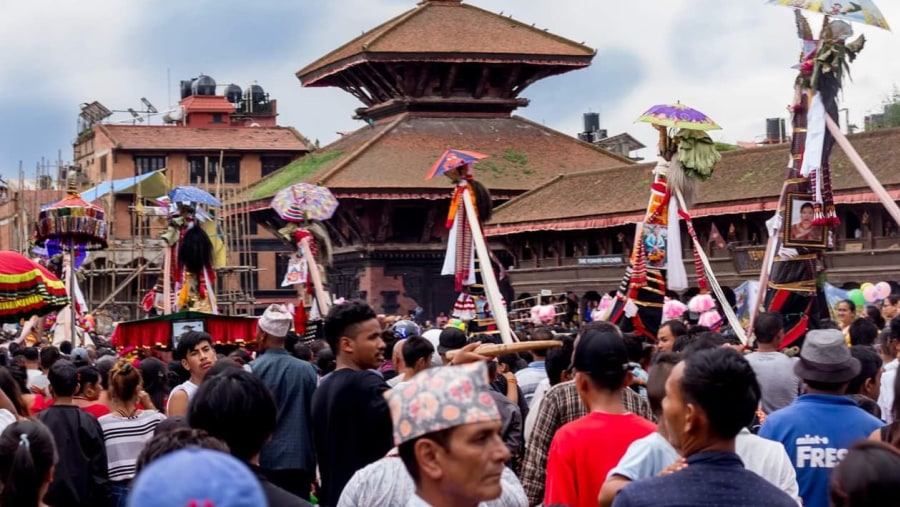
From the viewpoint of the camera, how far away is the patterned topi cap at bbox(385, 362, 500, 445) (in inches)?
168

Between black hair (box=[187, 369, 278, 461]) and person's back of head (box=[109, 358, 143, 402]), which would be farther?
person's back of head (box=[109, 358, 143, 402])

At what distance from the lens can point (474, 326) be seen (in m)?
20.1

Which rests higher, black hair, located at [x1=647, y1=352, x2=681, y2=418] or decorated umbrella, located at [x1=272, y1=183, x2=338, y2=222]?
decorated umbrella, located at [x1=272, y1=183, x2=338, y2=222]

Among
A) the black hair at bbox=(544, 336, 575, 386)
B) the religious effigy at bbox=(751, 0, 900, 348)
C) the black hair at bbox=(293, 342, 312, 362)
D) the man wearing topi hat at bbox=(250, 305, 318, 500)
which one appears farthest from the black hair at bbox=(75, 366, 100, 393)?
the religious effigy at bbox=(751, 0, 900, 348)

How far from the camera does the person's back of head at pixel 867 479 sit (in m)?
3.86

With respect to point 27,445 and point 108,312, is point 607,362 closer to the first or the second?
point 27,445

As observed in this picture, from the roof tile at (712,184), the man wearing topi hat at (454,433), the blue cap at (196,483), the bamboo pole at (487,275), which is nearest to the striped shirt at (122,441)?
the man wearing topi hat at (454,433)

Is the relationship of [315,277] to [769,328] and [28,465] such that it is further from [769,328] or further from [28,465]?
[28,465]

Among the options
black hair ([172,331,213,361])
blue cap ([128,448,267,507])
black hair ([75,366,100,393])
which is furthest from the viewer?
black hair ([172,331,213,361])

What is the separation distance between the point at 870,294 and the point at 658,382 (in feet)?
54.4

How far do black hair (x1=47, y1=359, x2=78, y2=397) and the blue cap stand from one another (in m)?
5.67

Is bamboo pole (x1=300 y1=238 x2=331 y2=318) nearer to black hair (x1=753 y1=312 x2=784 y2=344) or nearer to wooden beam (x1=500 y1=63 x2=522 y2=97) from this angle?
black hair (x1=753 y1=312 x2=784 y2=344)

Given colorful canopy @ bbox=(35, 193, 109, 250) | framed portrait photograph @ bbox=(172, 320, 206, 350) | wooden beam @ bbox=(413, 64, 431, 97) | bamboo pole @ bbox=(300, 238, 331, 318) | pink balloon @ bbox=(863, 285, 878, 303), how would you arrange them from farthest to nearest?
wooden beam @ bbox=(413, 64, 431, 97), bamboo pole @ bbox=(300, 238, 331, 318), pink balloon @ bbox=(863, 285, 878, 303), colorful canopy @ bbox=(35, 193, 109, 250), framed portrait photograph @ bbox=(172, 320, 206, 350)

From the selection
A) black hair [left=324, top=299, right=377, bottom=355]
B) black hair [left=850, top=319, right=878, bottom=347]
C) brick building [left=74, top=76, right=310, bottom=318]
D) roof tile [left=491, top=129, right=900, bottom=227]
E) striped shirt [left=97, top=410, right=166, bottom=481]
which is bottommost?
striped shirt [left=97, top=410, right=166, bottom=481]
